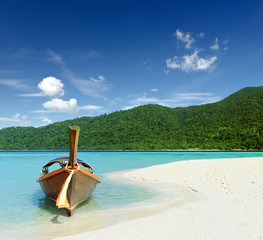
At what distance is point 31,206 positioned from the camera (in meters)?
9.37

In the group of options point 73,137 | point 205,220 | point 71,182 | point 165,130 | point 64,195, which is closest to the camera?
point 205,220

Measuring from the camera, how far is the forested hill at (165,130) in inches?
3014

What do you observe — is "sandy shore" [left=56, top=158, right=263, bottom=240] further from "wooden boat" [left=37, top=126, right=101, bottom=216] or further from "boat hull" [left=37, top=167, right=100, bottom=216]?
"boat hull" [left=37, top=167, right=100, bottom=216]

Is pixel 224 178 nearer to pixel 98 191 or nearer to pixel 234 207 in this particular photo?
pixel 234 207

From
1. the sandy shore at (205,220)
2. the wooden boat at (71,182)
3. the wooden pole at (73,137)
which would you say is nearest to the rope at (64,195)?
the wooden boat at (71,182)

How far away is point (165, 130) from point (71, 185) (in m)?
96.8

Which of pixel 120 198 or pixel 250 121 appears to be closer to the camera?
pixel 120 198

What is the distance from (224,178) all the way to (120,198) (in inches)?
273

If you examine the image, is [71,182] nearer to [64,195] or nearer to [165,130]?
[64,195]

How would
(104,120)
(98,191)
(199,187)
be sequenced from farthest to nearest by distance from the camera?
(104,120), (98,191), (199,187)

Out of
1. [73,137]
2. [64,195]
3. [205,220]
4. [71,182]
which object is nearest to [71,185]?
[71,182]

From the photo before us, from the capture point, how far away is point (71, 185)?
24.6 feet

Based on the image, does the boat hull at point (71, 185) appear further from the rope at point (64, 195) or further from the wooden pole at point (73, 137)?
the wooden pole at point (73, 137)

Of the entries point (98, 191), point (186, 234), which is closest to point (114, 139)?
point (98, 191)
